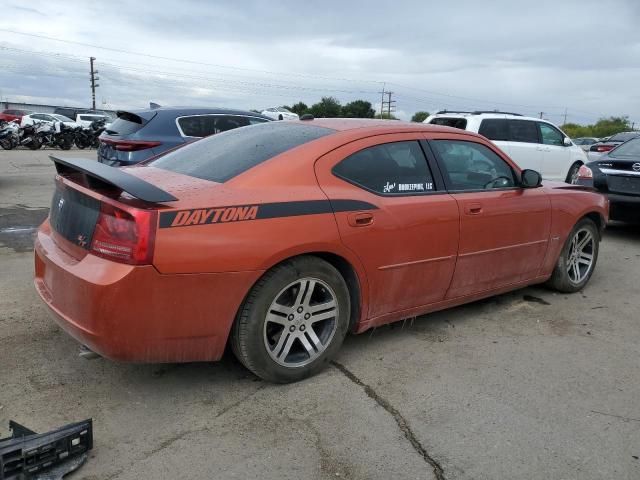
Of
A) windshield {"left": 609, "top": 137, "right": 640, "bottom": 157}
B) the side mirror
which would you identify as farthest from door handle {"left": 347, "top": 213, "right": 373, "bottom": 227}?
windshield {"left": 609, "top": 137, "right": 640, "bottom": 157}

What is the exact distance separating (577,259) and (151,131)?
5.37 metres

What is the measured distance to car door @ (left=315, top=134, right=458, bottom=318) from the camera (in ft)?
11.2

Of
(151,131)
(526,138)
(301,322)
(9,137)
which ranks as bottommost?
(301,322)

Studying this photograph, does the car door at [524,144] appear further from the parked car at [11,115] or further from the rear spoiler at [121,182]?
the parked car at [11,115]

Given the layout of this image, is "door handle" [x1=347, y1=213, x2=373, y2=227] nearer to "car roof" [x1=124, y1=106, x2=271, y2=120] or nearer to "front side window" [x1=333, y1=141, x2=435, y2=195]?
"front side window" [x1=333, y1=141, x2=435, y2=195]

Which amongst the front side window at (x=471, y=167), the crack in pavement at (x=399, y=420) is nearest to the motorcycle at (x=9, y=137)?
the front side window at (x=471, y=167)

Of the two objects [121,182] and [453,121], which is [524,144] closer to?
[453,121]

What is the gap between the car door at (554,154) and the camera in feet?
36.8

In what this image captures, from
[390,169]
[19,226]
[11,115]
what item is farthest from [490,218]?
Answer: [11,115]

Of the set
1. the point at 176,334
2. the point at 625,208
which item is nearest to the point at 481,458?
the point at 176,334

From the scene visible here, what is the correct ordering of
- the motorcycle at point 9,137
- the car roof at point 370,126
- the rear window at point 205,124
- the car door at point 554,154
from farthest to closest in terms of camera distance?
the motorcycle at point 9,137 < the car door at point 554,154 < the rear window at point 205,124 < the car roof at point 370,126

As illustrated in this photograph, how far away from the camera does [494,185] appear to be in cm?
438

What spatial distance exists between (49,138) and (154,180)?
74.2ft

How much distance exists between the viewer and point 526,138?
10945 mm
